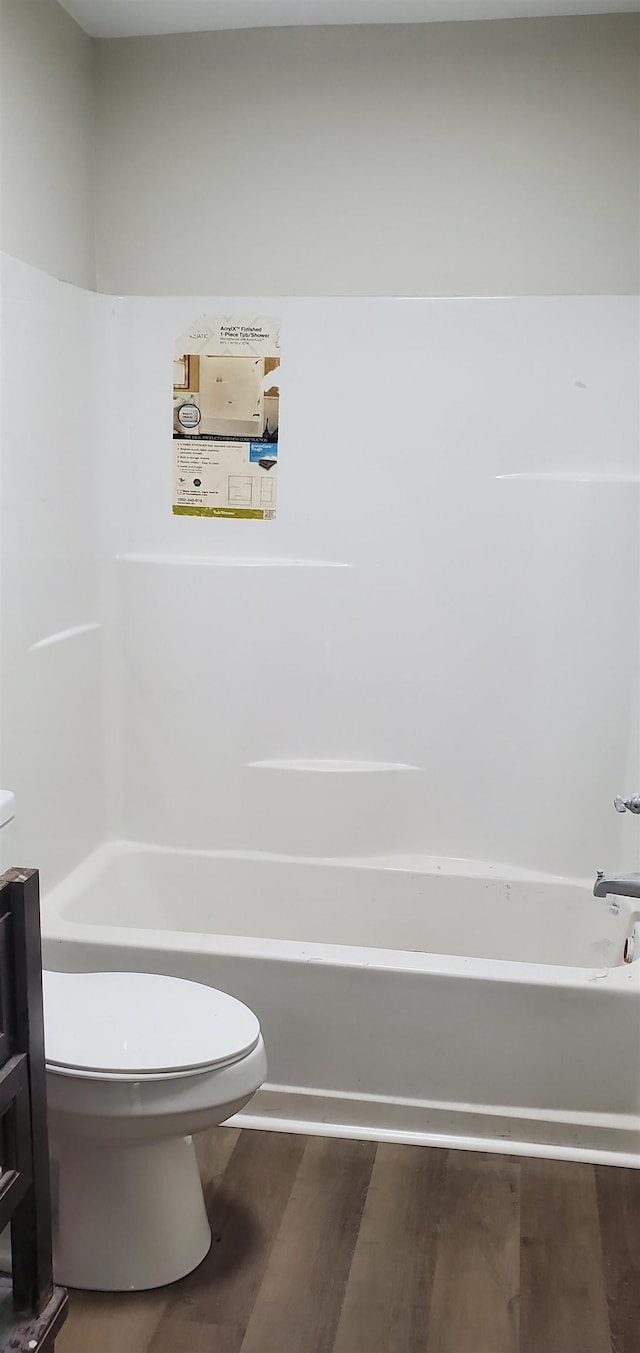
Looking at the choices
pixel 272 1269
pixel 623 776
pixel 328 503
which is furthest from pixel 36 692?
pixel 623 776

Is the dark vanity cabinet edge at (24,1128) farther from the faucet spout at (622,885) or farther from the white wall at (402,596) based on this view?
the white wall at (402,596)

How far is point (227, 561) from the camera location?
2.79 meters

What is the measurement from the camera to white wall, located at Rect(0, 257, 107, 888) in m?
2.28

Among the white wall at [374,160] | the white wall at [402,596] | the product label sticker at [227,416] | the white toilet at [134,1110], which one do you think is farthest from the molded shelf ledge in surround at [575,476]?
the white toilet at [134,1110]

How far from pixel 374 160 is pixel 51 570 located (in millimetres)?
1266

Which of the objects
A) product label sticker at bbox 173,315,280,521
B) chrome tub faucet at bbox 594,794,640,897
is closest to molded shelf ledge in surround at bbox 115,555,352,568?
product label sticker at bbox 173,315,280,521

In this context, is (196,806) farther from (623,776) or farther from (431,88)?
(431,88)

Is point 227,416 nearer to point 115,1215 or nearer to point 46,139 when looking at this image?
point 46,139

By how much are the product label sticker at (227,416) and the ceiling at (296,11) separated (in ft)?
2.21

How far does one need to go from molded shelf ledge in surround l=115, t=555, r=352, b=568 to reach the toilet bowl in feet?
4.01

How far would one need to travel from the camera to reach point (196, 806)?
114 inches

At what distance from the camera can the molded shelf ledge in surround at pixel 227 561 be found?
9.08 ft

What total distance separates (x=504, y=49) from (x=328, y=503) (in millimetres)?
1134

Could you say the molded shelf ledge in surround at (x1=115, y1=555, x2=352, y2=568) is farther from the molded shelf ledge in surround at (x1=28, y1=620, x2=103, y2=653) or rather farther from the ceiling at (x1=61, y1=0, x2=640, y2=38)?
the ceiling at (x1=61, y1=0, x2=640, y2=38)
